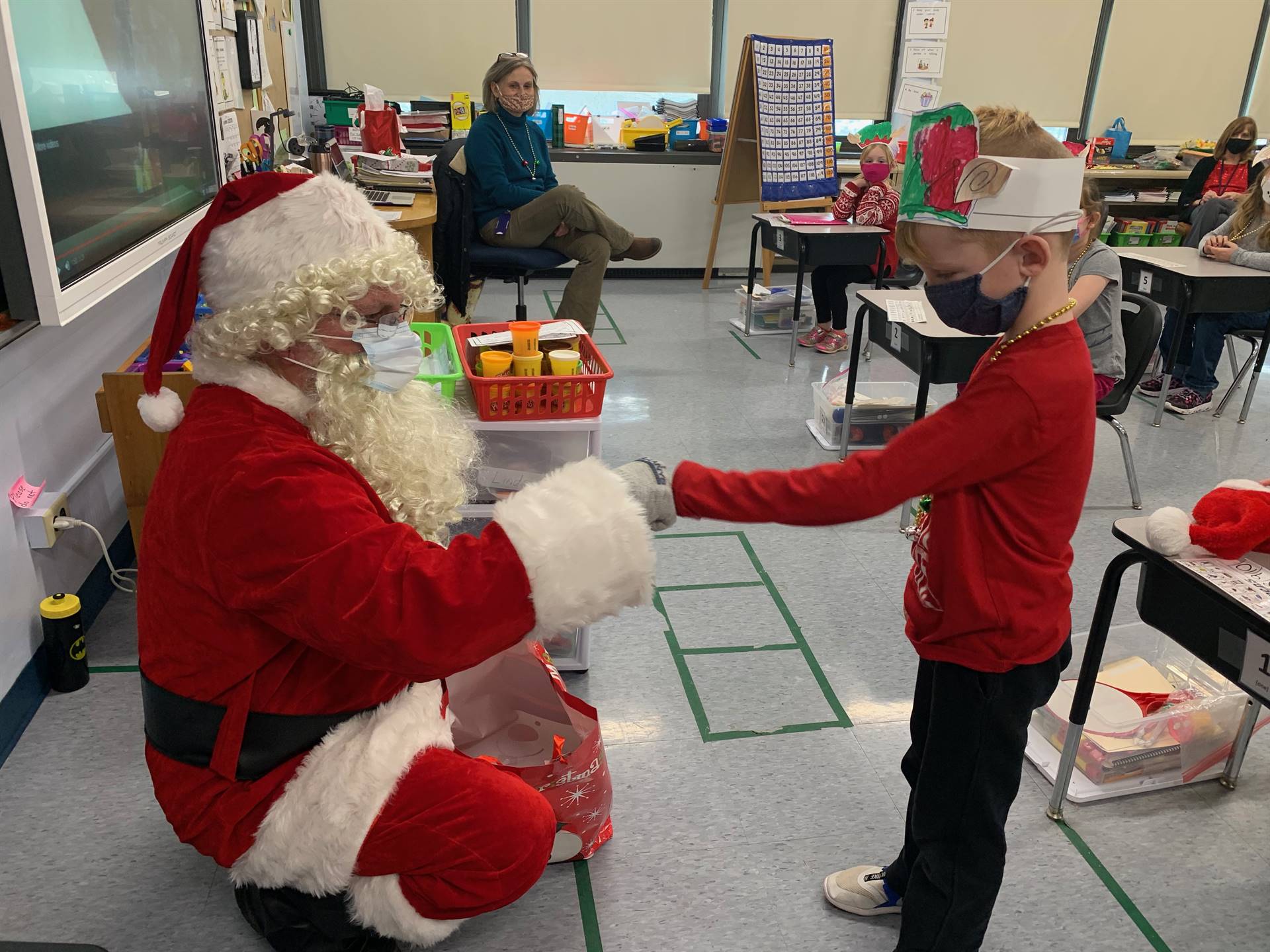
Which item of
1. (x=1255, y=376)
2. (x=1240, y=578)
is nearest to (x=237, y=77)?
(x=1240, y=578)

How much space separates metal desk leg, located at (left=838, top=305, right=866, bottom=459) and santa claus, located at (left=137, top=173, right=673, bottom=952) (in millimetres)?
2396

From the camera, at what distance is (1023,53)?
7035mm

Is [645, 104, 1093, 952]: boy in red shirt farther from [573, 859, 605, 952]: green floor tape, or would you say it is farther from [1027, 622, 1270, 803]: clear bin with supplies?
[1027, 622, 1270, 803]: clear bin with supplies

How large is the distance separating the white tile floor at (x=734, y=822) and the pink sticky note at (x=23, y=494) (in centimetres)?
47

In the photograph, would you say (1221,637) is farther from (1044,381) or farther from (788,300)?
(788,300)

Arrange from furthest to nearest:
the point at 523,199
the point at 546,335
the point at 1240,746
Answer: the point at 523,199, the point at 546,335, the point at 1240,746

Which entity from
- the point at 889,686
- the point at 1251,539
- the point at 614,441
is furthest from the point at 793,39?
the point at 1251,539

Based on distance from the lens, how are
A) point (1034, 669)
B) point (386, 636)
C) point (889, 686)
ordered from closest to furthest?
1. point (386, 636)
2. point (1034, 669)
3. point (889, 686)

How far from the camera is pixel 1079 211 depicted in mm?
1263

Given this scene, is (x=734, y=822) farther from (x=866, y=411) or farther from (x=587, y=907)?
(x=866, y=411)

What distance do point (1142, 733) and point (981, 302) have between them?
1328mm

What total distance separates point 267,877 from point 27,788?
89 cm

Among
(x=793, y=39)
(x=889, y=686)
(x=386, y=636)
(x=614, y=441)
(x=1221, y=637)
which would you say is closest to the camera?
(x=386, y=636)

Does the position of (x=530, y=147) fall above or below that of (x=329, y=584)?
above
